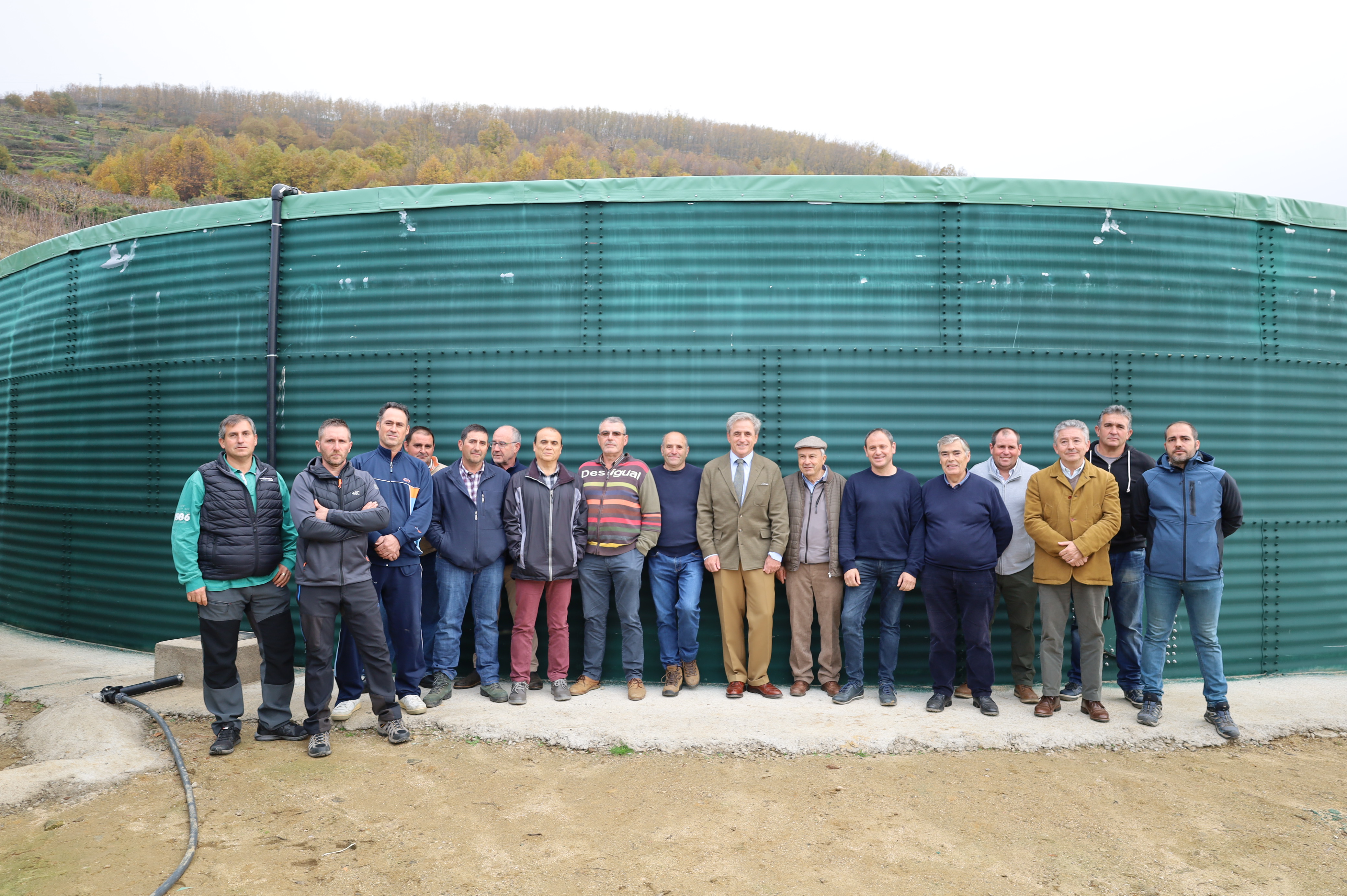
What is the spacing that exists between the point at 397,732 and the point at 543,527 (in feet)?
4.48

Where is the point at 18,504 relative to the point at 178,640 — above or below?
above

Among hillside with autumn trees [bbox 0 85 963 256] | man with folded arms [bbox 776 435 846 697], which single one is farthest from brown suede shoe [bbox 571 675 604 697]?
hillside with autumn trees [bbox 0 85 963 256]

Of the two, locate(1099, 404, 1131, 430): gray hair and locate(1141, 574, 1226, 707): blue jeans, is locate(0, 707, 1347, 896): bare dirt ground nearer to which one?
locate(1141, 574, 1226, 707): blue jeans

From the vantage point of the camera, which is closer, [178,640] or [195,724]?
[195,724]

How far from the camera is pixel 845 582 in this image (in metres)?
4.67

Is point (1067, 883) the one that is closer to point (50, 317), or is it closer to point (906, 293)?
point (906, 293)

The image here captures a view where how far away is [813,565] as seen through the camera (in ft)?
15.9

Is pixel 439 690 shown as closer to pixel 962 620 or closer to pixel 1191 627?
pixel 962 620

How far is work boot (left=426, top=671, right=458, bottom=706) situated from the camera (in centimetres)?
454

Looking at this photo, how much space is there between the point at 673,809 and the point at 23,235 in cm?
3578

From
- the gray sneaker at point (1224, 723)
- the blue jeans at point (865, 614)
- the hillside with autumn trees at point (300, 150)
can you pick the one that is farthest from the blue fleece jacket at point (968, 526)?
the hillside with autumn trees at point (300, 150)

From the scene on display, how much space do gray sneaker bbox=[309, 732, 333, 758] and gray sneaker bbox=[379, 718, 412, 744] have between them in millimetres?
286

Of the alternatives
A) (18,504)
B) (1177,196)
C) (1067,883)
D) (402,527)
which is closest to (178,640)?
(402,527)

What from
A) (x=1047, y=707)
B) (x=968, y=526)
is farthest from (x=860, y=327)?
(x=1047, y=707)
